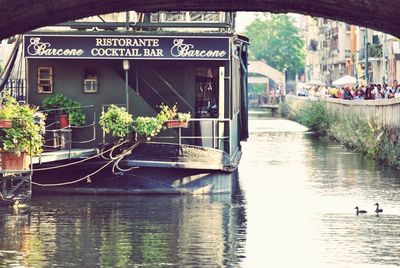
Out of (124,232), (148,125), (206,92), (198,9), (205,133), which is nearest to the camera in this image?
(198,9)

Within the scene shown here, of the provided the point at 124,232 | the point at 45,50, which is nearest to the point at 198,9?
the point at 124,232

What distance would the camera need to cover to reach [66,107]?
26406 mm

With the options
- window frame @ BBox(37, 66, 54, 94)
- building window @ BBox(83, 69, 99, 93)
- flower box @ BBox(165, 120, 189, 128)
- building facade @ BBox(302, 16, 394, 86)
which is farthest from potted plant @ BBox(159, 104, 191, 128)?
building facade @ BBox(302, 16, 394, 86)

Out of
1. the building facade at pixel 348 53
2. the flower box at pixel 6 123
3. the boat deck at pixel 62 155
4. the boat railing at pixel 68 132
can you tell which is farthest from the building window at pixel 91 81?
the building facade at pixel 348 53

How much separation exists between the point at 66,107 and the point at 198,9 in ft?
60.1

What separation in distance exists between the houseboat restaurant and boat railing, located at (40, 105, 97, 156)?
0.02 metres

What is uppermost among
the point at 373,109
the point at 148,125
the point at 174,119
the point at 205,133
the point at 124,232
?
the point at 373,109

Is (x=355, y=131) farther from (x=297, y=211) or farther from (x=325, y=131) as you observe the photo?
(x=297, y=211)

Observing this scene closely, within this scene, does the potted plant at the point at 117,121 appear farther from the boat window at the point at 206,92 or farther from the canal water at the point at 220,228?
the boat window at the point at 206,92

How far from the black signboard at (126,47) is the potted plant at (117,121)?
141cm

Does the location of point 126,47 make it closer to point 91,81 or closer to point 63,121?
point 91,81

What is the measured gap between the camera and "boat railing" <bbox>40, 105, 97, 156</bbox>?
25953 millimetres

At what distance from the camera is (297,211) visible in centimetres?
2470

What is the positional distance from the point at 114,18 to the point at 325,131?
3235cm
